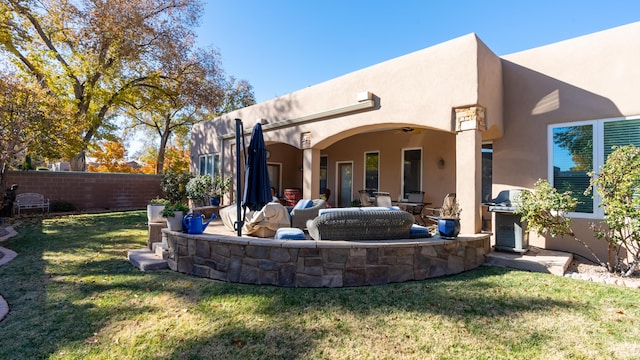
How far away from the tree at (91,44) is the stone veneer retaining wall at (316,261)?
987cm

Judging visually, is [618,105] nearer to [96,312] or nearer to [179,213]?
[179,213]

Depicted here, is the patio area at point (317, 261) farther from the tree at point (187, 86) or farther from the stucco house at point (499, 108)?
the tree at point (187, 86)

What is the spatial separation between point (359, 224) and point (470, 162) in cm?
255

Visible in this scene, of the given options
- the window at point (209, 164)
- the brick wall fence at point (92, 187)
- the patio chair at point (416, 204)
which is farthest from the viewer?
the window at point (209, 164)

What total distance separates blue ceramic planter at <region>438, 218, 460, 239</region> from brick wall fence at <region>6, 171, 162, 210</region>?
15305mm

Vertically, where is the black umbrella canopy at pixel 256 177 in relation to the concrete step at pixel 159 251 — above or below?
above

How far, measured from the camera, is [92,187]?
14055 mm

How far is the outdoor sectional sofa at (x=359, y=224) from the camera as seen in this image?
4.45 metres

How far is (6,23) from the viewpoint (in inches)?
466

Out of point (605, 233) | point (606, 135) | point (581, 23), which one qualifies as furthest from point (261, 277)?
point (581, 23)

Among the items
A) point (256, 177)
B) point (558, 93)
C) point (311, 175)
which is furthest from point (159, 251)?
point (558, 93)

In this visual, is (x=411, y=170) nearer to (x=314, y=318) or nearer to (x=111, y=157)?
(x=314, y=318)

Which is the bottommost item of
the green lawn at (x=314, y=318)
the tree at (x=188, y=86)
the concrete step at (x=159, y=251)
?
Result: the green lawn at (x=314, y=318)

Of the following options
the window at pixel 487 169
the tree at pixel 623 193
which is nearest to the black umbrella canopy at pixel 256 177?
the tree at pixel 623 193
